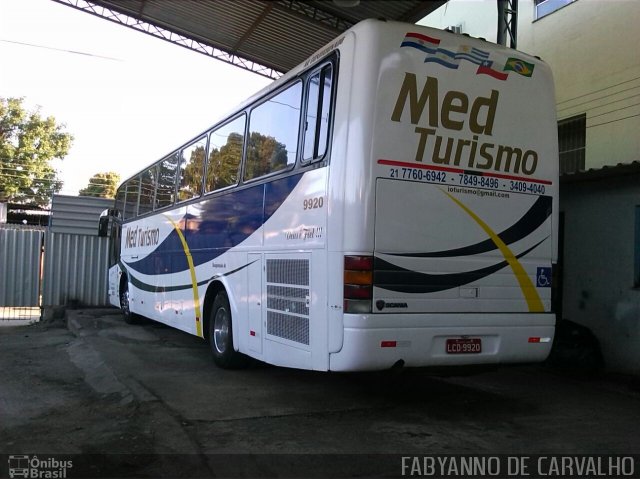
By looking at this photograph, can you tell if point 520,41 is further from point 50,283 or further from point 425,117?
point 50,283

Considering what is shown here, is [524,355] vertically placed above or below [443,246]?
below

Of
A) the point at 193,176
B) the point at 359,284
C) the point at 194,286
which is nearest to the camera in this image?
the point at 359,284

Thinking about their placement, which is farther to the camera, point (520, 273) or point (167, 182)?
point (167, 182)

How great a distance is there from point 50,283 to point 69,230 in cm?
148

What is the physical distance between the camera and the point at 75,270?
15336 millimetres

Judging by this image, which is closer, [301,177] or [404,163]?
[404,163]

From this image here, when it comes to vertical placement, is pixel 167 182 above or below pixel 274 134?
below

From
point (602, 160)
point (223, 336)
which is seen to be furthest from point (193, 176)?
point (602, 160)

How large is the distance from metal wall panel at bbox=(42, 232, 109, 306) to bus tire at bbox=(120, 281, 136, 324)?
270 centimetres

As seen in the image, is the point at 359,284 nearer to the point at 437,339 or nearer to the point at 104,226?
the point at 437,339

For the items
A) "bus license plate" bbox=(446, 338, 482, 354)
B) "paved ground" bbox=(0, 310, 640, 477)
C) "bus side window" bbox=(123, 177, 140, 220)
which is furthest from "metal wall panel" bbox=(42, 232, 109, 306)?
"bus license plate" bbox=(446, 338, 482, 354)

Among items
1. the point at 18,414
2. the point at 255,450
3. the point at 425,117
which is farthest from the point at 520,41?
the point at 18,414

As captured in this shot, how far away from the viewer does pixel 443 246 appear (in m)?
5.30

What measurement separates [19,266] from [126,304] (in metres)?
4.10
